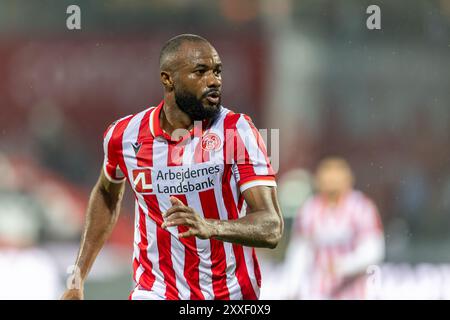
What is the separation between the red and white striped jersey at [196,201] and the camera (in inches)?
179

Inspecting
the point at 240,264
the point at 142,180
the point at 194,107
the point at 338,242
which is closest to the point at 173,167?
the point at 142,180

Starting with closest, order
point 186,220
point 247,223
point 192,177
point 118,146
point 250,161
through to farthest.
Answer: point 186,220
point 247,223
point 250,161
point 192,177
point 118,146

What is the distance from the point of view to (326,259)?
28.6 feet

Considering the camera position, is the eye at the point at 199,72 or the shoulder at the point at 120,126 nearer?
the eye at the point at 199,72

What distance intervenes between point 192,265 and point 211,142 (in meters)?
0.58

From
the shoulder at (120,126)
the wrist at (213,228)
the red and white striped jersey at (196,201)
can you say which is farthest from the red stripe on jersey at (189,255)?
the wrist at (213,228)

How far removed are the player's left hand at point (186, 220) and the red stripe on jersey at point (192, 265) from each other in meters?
0.68

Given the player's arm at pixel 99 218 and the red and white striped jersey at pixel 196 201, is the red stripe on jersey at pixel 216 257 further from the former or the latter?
the player's arm at pixel 99 218

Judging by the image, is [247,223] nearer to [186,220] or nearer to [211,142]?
[186,220]

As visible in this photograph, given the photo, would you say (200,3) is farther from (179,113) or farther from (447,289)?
(179,113)

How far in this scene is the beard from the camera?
456 centimetres

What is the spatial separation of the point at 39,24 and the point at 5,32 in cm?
38

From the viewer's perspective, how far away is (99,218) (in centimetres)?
500

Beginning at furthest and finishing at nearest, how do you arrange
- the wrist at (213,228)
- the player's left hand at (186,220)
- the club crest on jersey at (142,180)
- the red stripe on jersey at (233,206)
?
the club crest on jersey at (142,180)
the red stripe on jersey at (233,206)
the wrist at (213,228)
the player's left hand at (186,220)
